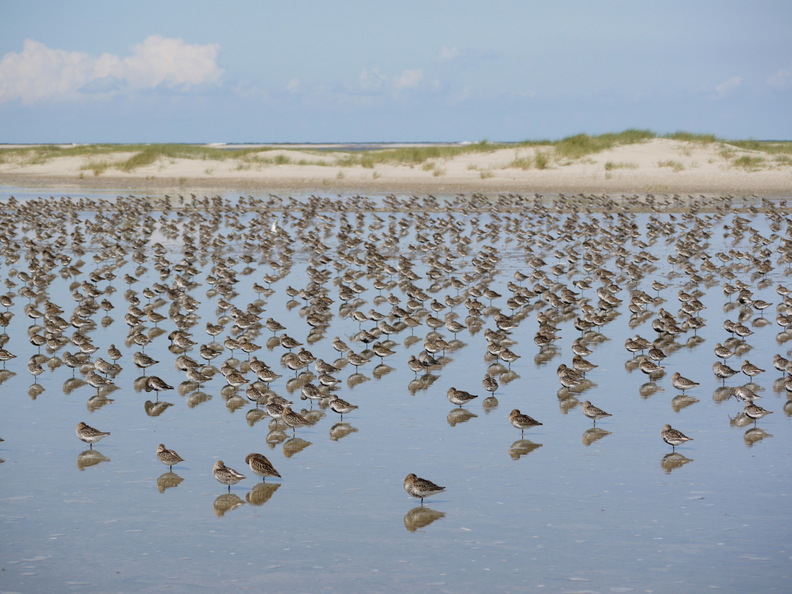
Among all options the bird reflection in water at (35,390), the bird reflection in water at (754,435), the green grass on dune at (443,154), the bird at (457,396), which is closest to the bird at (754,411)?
the bird reflection in water at (754,435)

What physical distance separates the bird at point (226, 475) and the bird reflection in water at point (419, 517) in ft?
7.04

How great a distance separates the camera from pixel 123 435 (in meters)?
15.1

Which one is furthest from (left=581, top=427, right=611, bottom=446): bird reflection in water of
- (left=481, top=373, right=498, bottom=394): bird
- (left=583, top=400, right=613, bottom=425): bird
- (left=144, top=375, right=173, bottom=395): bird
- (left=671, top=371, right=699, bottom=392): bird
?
(left=144, top=375, right=173, bottom=395): bird

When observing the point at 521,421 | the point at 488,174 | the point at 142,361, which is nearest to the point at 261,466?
the point at 521,421

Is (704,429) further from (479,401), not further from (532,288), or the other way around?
(532,288)

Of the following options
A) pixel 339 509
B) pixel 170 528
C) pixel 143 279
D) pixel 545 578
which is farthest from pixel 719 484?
pixel 143 279

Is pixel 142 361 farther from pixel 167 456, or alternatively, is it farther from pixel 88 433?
pixel 167 456

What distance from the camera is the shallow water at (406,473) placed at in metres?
10.5

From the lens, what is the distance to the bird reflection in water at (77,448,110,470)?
13.8 metres

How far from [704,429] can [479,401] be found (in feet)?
11.7

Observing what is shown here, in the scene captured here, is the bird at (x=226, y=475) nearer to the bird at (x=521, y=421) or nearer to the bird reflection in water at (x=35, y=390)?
the bird at (x=521, y=421)

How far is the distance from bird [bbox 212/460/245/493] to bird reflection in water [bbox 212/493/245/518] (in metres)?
0.16

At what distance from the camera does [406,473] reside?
13.3m

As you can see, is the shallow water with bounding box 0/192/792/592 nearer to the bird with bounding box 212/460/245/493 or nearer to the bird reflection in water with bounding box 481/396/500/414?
the bird reflection in water with bounding box 481/396/500/414
